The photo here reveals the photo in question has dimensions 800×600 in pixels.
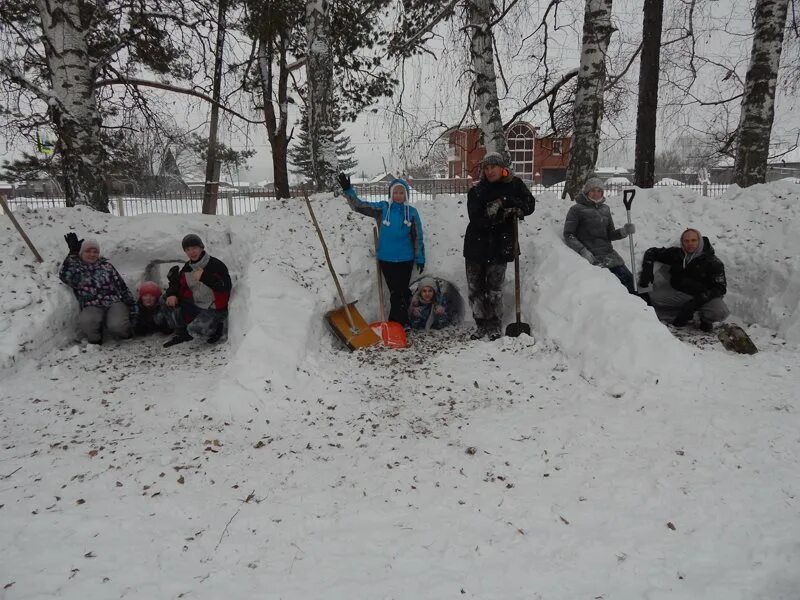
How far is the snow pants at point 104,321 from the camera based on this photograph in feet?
16.4

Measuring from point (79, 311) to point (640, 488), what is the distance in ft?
18.0

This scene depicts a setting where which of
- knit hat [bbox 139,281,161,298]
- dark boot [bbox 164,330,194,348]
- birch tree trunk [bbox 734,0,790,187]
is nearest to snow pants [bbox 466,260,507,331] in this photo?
dark boot [bbox 164,330,194,348]

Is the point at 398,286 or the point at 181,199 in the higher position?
the point at 181,199

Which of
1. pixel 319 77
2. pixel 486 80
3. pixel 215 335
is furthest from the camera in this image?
pixel 486 80

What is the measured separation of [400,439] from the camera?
3.21m

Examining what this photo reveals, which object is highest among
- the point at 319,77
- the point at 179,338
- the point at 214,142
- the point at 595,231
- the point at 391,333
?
the point at 214,142

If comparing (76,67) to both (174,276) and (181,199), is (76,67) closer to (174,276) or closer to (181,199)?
(174,276)

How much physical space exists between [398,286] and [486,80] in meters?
3.23

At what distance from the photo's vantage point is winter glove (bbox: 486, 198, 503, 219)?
4660mm

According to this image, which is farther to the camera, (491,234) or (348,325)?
(348,325)

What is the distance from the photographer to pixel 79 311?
5133 mm

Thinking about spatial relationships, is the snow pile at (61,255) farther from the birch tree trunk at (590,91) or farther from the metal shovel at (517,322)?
the birch tree trunk at (590,91)

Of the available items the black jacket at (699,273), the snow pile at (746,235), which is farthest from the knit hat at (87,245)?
the black jacket at (699,273)

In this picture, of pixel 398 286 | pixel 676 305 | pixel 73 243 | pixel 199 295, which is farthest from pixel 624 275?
pixel 73 243
